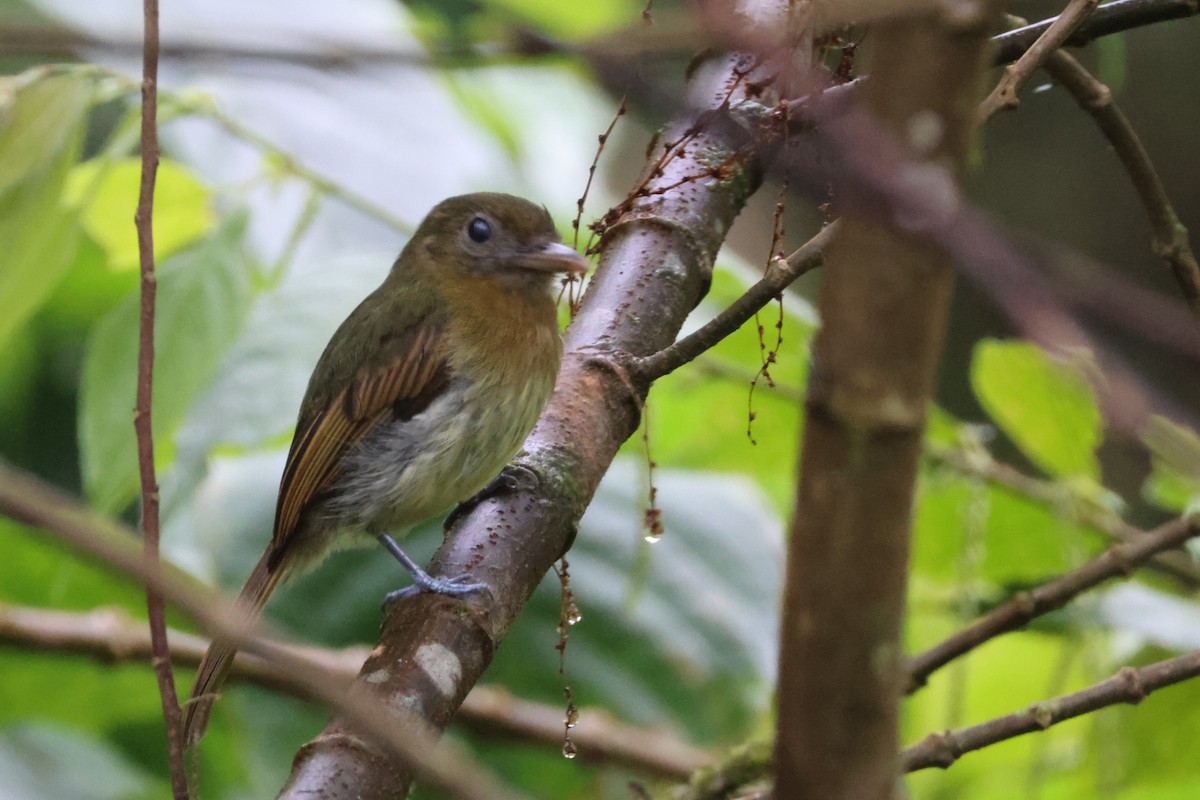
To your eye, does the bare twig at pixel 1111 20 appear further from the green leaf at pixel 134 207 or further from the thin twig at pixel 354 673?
the green leaf at pixel 134 207

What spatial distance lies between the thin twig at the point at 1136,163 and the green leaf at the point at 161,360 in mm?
1306

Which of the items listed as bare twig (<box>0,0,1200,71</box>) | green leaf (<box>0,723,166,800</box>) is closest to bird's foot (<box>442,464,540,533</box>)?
bare twig (<box>0,0,1200,71</box>)

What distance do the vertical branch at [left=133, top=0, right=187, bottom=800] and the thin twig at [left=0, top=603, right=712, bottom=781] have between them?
85 cm

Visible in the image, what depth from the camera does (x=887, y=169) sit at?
53 centimetres

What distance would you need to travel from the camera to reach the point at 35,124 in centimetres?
180

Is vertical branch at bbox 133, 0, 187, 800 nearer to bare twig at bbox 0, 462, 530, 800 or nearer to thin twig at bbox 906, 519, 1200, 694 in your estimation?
bare twig at bbox 0, 462, 530, 800

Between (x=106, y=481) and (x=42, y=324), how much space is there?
9.01ft

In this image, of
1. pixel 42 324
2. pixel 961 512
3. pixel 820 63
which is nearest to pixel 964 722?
pixel 961 512

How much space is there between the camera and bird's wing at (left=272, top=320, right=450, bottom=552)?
2.57 m

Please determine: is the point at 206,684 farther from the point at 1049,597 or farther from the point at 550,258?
the point at 1049,597

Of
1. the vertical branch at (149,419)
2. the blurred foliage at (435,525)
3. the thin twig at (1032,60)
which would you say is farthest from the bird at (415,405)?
the thin twig at (1032,60)

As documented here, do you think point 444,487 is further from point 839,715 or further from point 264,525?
point 839,715

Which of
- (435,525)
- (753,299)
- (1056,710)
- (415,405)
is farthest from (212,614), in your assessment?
(435,525)

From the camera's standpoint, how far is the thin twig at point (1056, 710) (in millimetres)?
1425
